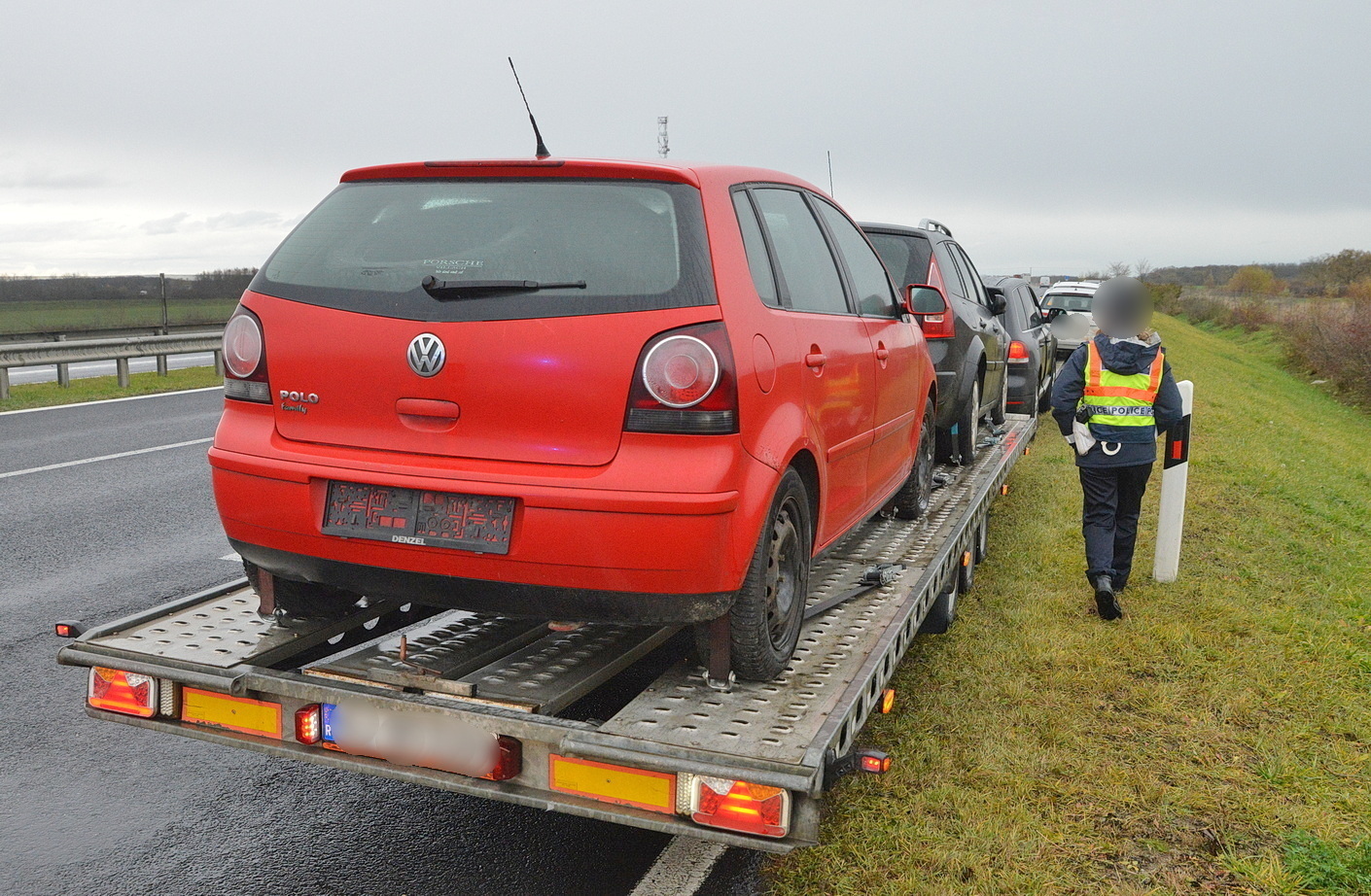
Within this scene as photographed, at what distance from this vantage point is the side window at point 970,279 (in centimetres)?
894

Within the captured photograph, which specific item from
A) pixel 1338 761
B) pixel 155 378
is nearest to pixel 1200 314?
pixel 155 378

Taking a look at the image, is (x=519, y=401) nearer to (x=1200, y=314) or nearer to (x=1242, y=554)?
(x=1242, y=554)

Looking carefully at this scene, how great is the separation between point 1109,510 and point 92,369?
21.2m

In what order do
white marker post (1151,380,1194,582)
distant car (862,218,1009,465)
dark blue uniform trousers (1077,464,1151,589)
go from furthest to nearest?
distant car (862,218,1009,465)
white marker post (1151,380,1194,582)
dark blue uniform trousers (1077,464,1151,589)

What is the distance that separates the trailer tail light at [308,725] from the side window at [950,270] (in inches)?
224

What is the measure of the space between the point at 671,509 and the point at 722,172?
1218 mm

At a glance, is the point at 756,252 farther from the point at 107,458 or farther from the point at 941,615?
the point at 107,458

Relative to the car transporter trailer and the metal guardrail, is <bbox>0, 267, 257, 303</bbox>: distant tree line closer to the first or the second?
the metal guardrail

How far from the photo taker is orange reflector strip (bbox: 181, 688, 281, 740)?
126 inches

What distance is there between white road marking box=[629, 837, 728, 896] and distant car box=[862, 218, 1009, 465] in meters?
4.43

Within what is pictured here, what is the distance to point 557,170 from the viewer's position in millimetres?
3350

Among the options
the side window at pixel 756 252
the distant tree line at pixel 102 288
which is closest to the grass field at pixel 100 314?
the distant tree line at pixel 102 288

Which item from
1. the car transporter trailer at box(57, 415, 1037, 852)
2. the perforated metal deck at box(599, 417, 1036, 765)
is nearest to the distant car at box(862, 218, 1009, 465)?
the perforated metal deck at box(599, 417, 1036, 765)

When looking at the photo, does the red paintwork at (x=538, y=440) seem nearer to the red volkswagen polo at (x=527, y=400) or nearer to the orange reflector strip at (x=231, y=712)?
the red volkswagen polo at (x=527, y=400)
